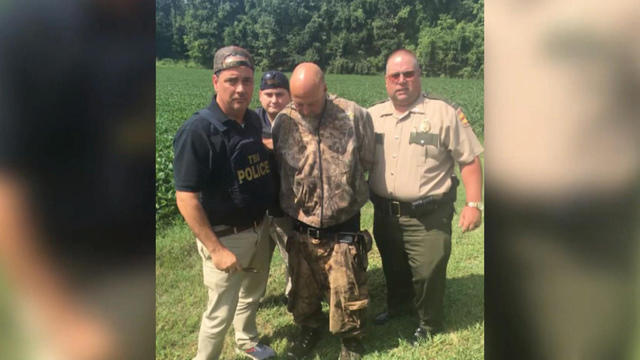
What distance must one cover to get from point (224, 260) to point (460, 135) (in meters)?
1.52

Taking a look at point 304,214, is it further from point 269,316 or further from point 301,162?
point 269,316

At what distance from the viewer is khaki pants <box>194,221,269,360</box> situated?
271 centimetres

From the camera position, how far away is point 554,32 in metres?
2.54

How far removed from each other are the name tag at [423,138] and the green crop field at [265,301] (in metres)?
0.24

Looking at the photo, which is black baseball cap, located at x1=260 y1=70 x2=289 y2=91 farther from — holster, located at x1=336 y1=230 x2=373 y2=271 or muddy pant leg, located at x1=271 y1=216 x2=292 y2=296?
holster, located at x1=336 y1=230 x2=373 y2=271

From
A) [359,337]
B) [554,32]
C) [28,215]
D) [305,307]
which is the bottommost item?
[359,337]

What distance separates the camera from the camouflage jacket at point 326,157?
2.63m

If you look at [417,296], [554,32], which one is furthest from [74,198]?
[554,32]

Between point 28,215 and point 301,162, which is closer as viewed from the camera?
point 28,215

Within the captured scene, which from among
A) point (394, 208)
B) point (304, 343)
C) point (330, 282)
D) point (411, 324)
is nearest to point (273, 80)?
point (394, 208)

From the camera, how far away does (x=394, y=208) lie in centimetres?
275

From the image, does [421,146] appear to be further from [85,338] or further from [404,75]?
[85,338]

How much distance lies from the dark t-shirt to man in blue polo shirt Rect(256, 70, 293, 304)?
68 mm

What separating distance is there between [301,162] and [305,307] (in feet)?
2.88
